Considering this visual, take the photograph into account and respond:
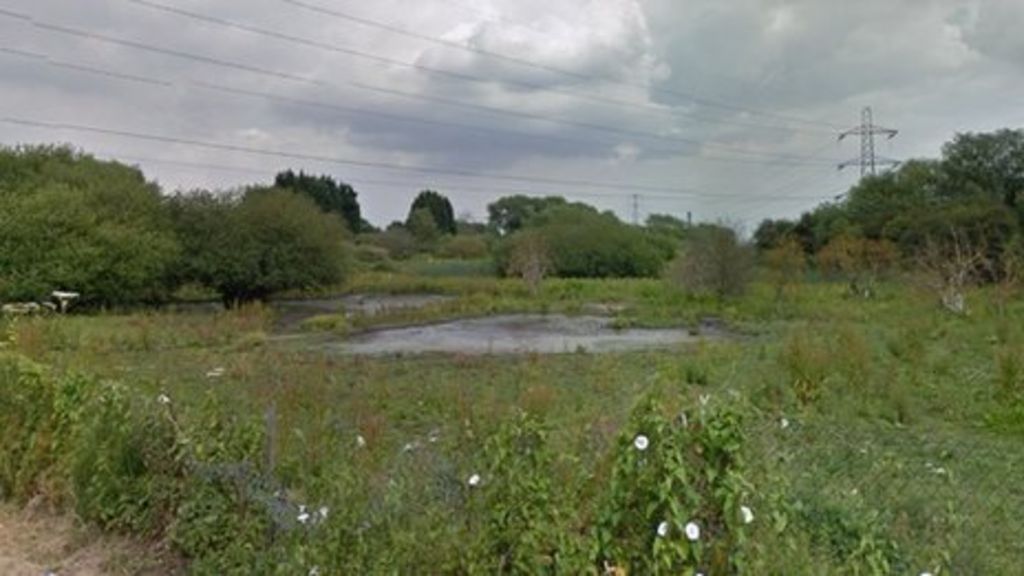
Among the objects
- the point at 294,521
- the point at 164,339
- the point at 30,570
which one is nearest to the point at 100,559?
the point at 30,570

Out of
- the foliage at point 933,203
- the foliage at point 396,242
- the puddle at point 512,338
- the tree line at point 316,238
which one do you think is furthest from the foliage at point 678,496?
the foliage at point 396,242

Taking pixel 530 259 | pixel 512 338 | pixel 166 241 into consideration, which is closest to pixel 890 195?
pixel 530 259

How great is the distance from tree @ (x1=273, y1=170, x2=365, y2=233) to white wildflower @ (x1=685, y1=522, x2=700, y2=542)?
80438 mm

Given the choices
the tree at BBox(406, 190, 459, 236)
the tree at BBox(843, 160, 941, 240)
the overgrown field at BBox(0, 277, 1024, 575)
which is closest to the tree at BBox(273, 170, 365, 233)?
the tree at BBox(406, 190, 459, 236)

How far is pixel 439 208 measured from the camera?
316ft

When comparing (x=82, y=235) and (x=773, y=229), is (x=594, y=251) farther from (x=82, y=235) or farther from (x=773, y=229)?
(x=82, y=235)

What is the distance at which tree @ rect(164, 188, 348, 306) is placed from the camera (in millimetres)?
36500

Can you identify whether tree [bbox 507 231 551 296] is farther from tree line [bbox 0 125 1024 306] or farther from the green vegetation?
the green vegetation

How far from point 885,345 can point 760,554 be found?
13226mm

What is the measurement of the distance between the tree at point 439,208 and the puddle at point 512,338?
66.8 meters

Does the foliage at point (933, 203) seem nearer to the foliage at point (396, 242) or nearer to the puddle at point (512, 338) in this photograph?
the puddle at point (512, 338)

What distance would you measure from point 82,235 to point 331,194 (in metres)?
56.3

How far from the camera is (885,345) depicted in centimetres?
1452

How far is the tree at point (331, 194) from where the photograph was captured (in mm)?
83250
